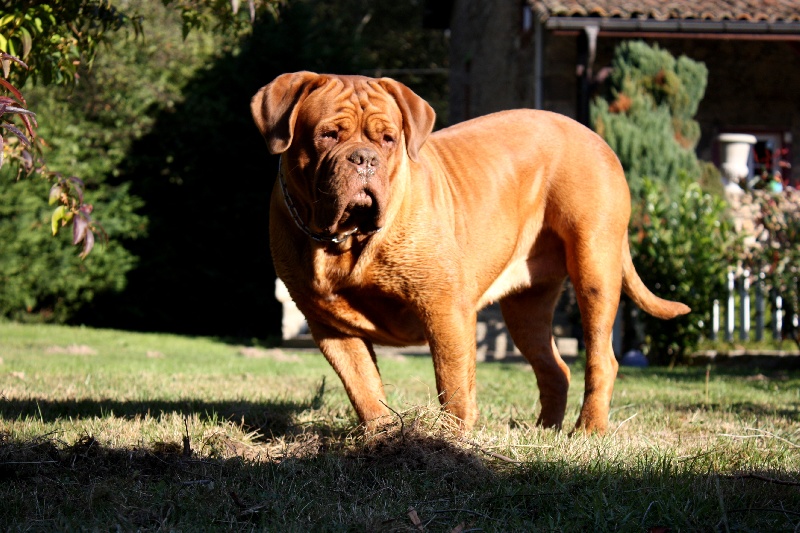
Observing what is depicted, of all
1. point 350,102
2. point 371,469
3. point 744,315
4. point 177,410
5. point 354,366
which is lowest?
point 744,315

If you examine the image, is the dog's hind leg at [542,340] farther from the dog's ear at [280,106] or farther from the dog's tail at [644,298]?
the dog's ear at [280,106]

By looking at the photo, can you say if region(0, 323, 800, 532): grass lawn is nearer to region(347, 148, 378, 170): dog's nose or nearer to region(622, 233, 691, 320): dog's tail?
region(622, 233, 691, 320): dog's tail

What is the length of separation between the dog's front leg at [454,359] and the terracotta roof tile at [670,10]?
29.8ft

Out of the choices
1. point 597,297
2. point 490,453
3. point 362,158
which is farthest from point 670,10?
point 490,453

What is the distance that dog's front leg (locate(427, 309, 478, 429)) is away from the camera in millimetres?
3727

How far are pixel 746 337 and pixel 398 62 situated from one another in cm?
2311

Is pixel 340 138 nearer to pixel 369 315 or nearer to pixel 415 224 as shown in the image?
pixel 415 224

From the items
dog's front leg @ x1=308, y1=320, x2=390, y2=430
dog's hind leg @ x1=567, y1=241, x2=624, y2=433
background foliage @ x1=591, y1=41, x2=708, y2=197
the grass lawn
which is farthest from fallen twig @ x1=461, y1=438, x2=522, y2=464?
background foliage @ x1=591, y1=41, x2=708, y2=197

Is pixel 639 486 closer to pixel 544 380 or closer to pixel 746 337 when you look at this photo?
pixel 544 380

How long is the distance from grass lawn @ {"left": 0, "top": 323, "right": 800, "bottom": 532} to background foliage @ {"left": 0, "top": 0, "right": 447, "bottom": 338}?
895 centimetres

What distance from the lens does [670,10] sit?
12.2 meters

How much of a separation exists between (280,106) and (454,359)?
1248mm

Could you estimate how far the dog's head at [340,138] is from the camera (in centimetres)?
348

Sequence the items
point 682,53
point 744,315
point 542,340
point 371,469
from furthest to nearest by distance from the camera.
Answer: point 682,53 → point 744,315 → point 542,340 → point 371,469
